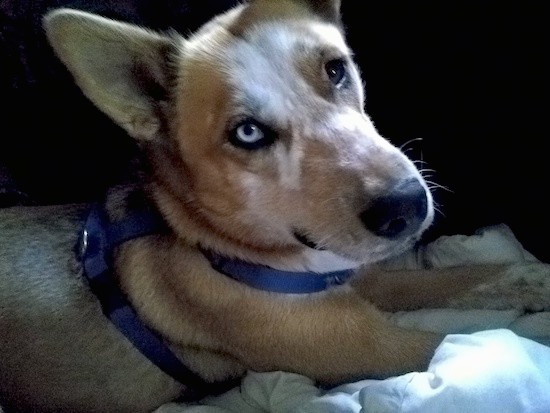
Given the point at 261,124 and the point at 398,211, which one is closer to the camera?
the point at 398,211

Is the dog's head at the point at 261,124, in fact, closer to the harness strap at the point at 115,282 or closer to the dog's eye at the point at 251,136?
the dog's eye at the point at 251,136

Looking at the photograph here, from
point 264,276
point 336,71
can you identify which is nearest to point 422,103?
point 336,71

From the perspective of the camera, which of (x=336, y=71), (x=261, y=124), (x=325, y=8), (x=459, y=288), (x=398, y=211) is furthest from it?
(x=459, y=288)

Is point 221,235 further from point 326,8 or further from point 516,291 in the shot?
point 516,291

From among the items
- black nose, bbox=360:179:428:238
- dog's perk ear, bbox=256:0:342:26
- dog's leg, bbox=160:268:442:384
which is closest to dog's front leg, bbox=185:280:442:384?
dog's leg, bbox=160:268:442:384

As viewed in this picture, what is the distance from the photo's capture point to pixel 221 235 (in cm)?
166

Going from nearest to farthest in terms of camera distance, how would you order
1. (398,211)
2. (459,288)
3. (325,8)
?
(398,211) → (325,8) → (459,288)

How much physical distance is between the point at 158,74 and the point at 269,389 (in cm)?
88

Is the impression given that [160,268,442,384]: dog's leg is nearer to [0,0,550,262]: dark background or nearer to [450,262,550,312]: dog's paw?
[450,262,550,312]: dog's paw

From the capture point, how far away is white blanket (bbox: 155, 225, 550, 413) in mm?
1345

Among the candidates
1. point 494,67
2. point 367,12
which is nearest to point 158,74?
point 367,12

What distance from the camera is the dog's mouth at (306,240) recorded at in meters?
1.52

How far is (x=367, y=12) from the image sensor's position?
1.84 meters

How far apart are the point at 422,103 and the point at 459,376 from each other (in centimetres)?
81
